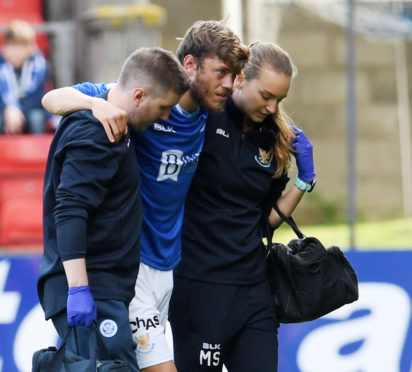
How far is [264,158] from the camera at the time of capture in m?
4.20

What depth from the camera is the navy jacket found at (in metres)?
3.50

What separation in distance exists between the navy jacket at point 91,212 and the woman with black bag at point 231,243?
1.66ft

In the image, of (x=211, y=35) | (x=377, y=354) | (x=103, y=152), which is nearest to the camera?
(x=103, y=152)

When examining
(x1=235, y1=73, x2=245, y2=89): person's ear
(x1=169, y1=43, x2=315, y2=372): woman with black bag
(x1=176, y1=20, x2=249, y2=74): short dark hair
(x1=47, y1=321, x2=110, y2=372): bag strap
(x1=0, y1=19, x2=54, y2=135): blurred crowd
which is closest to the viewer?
(x1=47, y1=321, x2=110, y2=372): bag strap

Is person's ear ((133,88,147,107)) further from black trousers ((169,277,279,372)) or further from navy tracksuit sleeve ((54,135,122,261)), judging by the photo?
black trousers ((169,277,279,372))

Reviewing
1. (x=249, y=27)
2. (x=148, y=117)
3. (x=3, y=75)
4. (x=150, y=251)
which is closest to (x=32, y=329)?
(x=150, y=251)

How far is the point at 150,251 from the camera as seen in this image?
3998 millimetres

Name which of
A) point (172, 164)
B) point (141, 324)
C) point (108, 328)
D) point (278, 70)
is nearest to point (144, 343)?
point (141, 324)

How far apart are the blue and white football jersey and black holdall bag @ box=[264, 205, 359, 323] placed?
49cm

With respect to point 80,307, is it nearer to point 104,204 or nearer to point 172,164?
point 104,204

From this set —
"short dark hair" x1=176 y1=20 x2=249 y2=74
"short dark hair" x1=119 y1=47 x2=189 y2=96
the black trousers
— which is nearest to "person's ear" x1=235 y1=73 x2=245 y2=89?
"short dark hair" x1=176 y1=20 x2=249 y2=74

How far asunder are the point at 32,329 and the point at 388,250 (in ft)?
6.48

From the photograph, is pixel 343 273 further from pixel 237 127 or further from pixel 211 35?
pixel 211 35

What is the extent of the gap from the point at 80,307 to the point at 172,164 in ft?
2.40
